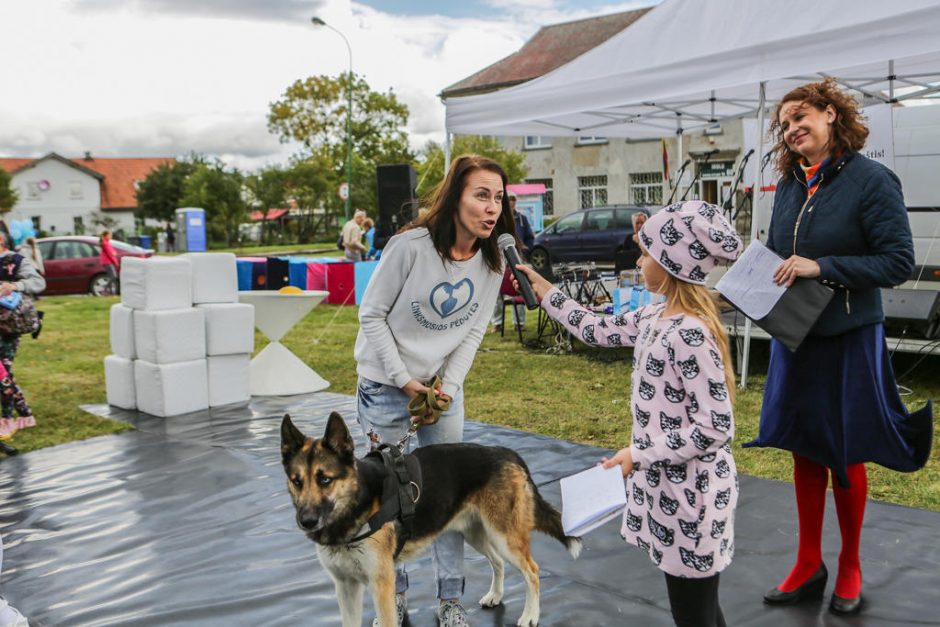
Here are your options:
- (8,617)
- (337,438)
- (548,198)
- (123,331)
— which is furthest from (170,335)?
(548,198)

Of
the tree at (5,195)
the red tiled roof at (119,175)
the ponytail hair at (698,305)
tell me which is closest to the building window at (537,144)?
the ponytail hair at (698,305)

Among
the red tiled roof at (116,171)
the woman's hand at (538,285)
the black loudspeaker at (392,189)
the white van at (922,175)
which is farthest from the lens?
the red tiled roof at (116,171)

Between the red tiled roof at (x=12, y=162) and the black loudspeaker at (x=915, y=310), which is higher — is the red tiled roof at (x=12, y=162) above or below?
above

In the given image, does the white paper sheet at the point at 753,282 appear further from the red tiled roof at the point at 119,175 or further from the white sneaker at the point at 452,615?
the red tiled roof at the point at 119,175

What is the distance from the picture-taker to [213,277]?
753cm

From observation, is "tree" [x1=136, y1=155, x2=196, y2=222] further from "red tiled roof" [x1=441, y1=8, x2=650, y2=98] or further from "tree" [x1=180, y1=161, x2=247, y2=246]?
"red tiled roof" [x1=441, y1=8, x2=650, y2=98]

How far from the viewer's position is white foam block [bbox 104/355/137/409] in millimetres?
7471

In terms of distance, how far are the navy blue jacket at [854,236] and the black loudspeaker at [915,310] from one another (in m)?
4.38

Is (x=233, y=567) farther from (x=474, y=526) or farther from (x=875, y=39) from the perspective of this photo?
(x=875, y=39)

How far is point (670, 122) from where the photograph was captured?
11.7 metres

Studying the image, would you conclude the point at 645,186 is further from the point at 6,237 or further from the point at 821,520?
the point at 821,520

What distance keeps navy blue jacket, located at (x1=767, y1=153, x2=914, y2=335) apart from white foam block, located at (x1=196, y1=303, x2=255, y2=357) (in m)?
5.54

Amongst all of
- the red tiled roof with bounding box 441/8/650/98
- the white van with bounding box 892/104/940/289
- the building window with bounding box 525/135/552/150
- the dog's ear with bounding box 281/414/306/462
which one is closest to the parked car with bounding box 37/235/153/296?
the white van with bounding box 892/104/940/289

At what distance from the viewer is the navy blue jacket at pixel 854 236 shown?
9.82 feet
